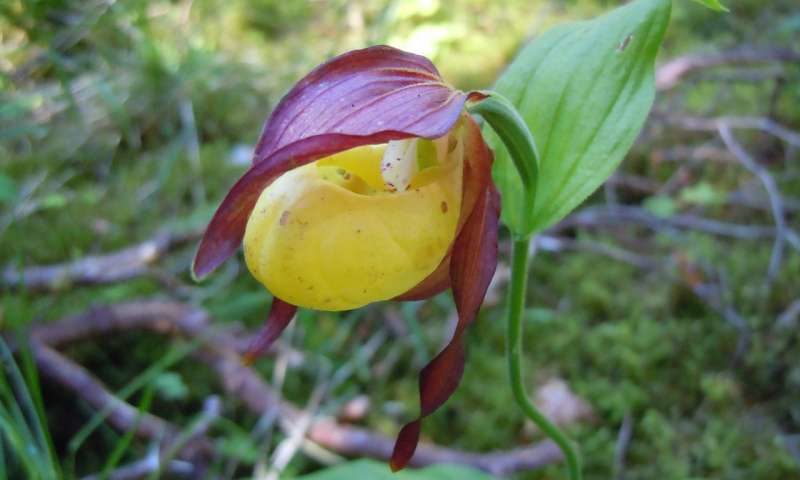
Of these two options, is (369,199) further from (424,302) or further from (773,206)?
(773,206)

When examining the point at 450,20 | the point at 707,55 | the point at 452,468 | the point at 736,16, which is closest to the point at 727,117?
the point at 707,55

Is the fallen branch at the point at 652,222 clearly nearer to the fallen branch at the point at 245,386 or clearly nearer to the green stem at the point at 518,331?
the fallen branch at the point at 245,386

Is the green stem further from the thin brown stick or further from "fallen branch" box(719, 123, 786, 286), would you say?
"fallen branch" box(719, 123, 786, 286)

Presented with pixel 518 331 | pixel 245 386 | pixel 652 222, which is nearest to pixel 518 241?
pixel 518 331

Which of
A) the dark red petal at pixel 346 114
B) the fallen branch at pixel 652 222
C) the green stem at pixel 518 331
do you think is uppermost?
the dark red petal at pixel 346 114

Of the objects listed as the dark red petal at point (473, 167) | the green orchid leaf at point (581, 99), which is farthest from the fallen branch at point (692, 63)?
the dark red petal at point (473, 167)

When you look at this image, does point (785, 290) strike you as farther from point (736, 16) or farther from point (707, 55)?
point (736, 16)
